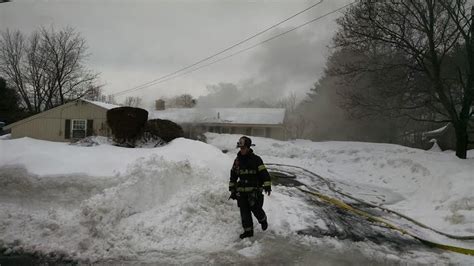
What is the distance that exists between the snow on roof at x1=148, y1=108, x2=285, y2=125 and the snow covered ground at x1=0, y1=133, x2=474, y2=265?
24.2 metres

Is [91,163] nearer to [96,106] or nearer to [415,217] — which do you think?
[415,217]

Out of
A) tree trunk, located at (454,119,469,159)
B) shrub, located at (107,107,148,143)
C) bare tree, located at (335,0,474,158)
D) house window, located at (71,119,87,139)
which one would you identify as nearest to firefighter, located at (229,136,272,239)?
shrub, located at (107,107,148,143)

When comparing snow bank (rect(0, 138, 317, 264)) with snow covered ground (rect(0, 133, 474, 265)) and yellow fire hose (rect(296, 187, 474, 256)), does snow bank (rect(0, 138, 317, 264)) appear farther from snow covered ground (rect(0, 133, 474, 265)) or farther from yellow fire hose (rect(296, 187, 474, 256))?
yellow fire hose (rect(296, 187, 474, 256))

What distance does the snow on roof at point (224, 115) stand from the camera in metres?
34.9

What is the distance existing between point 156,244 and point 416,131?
110 feet

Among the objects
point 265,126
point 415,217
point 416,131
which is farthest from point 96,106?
point 416,131

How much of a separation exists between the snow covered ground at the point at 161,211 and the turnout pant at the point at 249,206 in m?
0.29

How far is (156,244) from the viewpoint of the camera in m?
5.81

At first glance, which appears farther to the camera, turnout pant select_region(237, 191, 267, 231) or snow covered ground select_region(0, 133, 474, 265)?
turnout pant select_region(237, 191, 267, 231)

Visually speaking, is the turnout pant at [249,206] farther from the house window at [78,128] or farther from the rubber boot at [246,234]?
the house window at [78,128]

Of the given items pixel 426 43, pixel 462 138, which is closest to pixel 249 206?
pixel 462 138

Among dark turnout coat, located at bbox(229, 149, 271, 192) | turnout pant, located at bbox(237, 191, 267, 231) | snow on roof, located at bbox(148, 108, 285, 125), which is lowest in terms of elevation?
turnout pant, located at bbox(237, 191, 267, 231)

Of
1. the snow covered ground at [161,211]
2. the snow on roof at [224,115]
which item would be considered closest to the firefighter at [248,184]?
the snow covered ground at [161,211]

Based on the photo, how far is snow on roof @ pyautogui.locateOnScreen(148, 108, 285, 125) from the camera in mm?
34862
